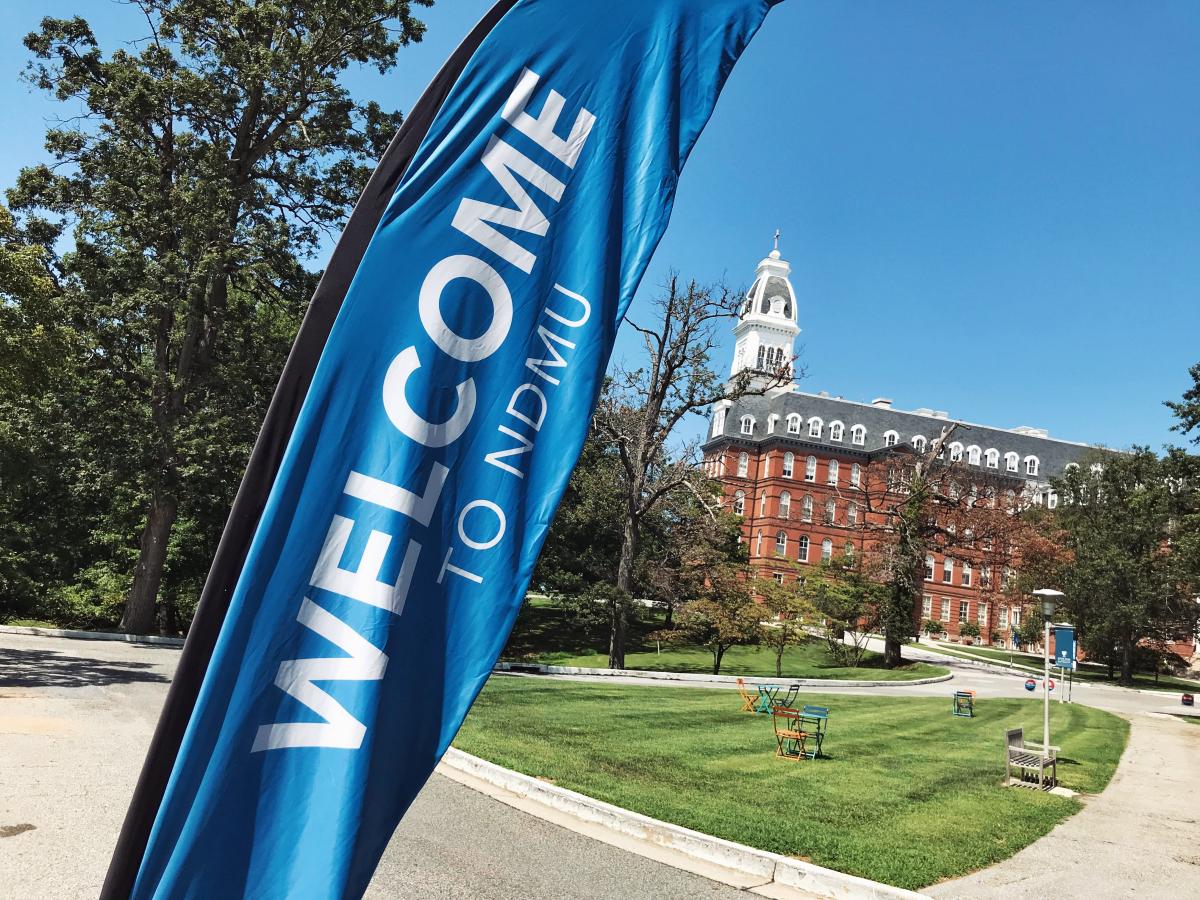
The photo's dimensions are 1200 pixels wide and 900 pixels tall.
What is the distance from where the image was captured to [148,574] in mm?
24984

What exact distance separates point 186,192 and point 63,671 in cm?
1369

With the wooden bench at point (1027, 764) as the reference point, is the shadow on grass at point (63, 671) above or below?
below

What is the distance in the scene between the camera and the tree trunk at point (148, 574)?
24672 millimetres

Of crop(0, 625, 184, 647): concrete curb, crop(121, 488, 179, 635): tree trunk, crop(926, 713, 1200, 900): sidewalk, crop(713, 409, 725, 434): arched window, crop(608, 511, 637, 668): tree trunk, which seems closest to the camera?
crop(926, 713, 1200, 900): sidewalk

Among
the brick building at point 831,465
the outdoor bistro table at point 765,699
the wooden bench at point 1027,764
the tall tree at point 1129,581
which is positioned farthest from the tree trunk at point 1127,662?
the wooden bench at point 1027,764

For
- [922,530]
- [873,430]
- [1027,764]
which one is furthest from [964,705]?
[873,430]

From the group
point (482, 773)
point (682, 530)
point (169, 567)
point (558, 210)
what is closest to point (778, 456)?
point (682, 530)

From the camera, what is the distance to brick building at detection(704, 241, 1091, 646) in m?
75.5

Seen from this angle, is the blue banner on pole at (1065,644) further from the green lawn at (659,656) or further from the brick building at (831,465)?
the brick building at (831,465)

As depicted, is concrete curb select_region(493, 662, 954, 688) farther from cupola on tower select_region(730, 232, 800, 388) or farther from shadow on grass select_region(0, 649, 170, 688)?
cupola on tower select_region(730, 232, 800, 388)

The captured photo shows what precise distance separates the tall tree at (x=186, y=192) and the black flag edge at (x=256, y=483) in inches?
910

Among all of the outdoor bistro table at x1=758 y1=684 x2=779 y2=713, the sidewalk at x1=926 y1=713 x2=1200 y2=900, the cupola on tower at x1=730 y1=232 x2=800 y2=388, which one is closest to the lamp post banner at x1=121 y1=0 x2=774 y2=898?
the sidewalk at x1=926 y1=713 x2=1200 y2=900

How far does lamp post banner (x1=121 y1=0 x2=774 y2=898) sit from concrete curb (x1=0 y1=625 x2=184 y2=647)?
2598 centimetres

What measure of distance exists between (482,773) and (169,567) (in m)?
24.9
